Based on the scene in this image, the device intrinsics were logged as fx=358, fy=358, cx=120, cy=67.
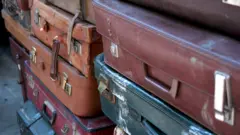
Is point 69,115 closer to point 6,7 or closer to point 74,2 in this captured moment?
point 74,2

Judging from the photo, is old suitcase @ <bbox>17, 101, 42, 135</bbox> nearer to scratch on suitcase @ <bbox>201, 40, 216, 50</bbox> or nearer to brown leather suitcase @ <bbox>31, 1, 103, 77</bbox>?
brown leather suitcase @ <bbox>31, 1, 103, 77</bbox>

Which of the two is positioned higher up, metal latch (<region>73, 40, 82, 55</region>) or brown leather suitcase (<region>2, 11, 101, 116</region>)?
metal latch (<region>73, 40, 82, 55</region>)

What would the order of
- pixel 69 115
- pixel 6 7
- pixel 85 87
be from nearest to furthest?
pixel 85 87
pixel 69 115
pixel 6 7

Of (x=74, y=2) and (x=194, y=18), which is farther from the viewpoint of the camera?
(x=74, y=2)

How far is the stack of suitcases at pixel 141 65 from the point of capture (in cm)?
70

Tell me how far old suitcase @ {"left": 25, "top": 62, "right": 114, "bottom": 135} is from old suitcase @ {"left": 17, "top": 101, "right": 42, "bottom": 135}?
0.10 feet

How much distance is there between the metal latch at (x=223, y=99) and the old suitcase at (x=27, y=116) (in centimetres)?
124

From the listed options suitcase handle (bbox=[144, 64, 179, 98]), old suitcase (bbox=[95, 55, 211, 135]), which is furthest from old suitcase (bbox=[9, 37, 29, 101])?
suitcase handle (bbox=[144, 64, 179, 98])

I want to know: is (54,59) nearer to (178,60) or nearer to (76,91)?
(76,91)

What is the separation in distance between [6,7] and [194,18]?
5.96ft

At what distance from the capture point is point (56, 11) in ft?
4.73

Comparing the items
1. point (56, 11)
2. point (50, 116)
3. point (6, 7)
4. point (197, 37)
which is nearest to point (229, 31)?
point (197, 37)

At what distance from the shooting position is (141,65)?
3.05ft

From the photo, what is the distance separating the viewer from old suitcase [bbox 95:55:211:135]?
2.78 feet
